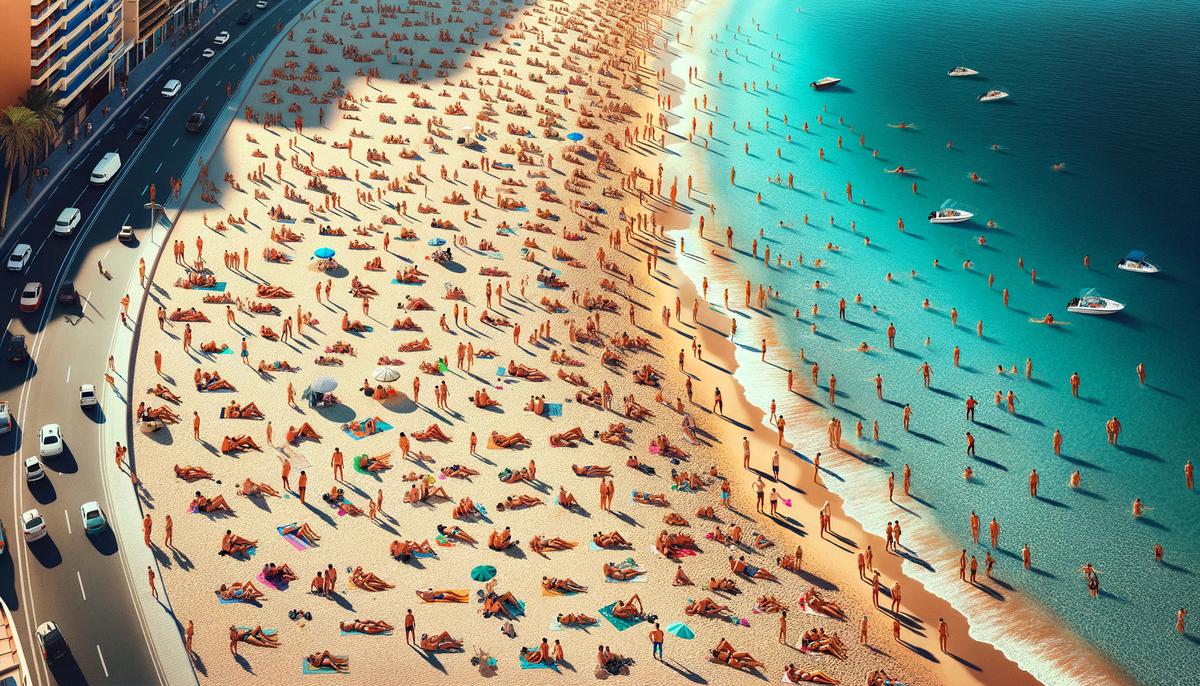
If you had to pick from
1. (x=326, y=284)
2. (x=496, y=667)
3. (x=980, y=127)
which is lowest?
(x=496, y=667)

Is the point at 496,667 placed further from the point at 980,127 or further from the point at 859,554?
the point at 980,127

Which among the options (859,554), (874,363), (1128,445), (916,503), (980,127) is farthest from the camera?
(980,127)

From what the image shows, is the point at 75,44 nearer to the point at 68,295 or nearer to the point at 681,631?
the point at 68,295

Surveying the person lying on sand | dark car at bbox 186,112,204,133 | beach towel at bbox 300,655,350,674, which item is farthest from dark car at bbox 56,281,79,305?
beach towel at bbox 300,655,350,674

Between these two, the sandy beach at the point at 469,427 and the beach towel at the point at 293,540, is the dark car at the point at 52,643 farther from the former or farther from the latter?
the beach towel at the point at 293,540

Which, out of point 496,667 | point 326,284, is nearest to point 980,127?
point 326,284
